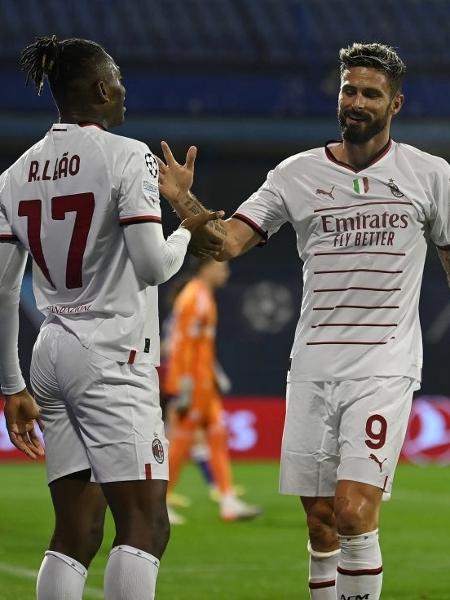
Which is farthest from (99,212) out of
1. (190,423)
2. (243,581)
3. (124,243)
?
(190,423)

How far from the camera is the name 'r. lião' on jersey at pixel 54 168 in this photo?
3.80m

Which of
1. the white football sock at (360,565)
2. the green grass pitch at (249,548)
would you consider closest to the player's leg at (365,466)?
the white football sock at (360,565)

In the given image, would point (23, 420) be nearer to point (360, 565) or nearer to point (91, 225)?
point (91, 225)

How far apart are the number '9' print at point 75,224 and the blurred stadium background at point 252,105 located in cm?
1058

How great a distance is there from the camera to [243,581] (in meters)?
6.75

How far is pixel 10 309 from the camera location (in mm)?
4004

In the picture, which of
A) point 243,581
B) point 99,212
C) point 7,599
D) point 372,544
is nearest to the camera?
point 99,212

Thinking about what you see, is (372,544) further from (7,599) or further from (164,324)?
(164,324)

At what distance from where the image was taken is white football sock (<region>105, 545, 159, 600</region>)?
12.1ft

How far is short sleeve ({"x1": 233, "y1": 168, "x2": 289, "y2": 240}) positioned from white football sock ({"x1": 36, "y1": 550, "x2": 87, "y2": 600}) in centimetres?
153

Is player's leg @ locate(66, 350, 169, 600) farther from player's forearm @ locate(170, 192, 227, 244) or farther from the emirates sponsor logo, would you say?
the emirates sponsor logo

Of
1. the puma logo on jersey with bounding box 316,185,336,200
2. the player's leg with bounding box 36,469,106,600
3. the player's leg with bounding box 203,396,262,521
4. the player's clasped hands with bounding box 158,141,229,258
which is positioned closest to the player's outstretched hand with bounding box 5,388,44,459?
the player's leg with bounding box 36,469,106,600

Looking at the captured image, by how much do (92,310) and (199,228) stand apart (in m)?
0.72

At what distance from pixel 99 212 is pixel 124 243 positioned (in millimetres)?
121
